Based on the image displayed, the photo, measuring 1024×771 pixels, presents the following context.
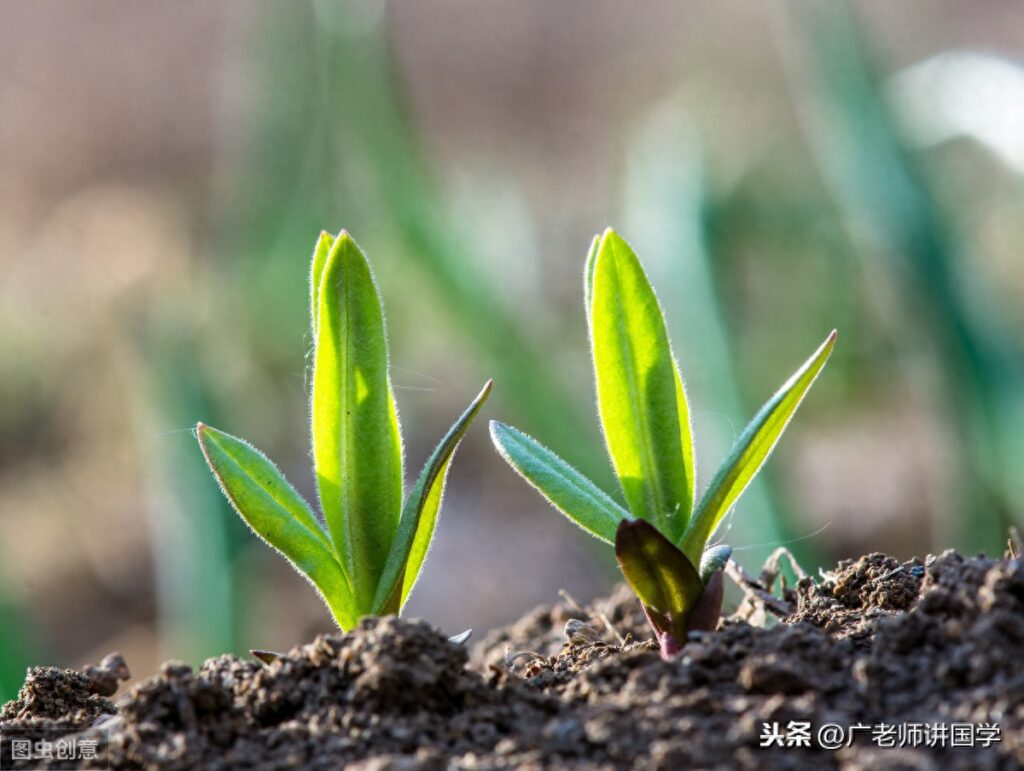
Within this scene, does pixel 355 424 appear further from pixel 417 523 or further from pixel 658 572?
pixel 658 572

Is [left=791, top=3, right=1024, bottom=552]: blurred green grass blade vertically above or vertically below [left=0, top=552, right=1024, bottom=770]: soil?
above

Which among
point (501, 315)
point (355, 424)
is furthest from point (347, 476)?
point (501, 315)

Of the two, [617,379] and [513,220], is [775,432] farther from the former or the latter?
[513,220]

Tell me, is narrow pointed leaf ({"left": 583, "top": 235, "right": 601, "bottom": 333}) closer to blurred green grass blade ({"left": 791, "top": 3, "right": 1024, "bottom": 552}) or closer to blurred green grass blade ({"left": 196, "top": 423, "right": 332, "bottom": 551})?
blurred green grass blade ({"left": 196, "top": 423, "right": 332, "bottom": 551})

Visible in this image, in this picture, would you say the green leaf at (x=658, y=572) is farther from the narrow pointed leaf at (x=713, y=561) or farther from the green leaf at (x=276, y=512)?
the green leaf at (x=276, y=512)

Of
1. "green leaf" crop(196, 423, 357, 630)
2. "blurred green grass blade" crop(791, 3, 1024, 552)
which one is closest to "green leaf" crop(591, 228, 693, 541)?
"green leaf" crop(196, 423, 357, 630)

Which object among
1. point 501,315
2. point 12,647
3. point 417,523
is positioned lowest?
point 12,647

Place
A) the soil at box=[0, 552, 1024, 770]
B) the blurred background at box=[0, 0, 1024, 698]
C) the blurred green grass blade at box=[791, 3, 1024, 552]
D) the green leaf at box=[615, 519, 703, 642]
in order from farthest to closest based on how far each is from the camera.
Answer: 1. the blurred background at box=[0, 0, 1024, 698]
2. the blurred green grass blade at box=[791, 3, 1024, 552]
3. the green leaf at box=[615, 519, 703, 642]
4. the soil at box=[0, 552, 1024, 770]
